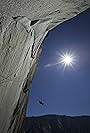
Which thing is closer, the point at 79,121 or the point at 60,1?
the point at 60,1

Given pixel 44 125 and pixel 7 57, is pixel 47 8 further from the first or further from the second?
pixel 44 125

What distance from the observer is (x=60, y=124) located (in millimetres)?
39719

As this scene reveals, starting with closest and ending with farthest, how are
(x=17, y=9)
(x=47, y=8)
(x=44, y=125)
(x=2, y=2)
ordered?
(x=2, y=2) → (x=17, y=9) → (x=47, y=8) → (x=44, y=125)

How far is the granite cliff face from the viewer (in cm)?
3757

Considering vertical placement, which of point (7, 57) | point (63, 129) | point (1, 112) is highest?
point (7, 57)

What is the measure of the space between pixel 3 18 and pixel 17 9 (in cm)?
14

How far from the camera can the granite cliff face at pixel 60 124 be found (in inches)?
1479

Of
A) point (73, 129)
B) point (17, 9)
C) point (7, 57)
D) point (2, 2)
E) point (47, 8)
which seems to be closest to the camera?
point (2, 2)

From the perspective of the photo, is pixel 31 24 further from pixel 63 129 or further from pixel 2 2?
pixel 63 129

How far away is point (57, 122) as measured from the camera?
40.2 metres

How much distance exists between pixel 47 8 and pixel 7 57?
510 mm

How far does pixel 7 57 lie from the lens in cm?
124

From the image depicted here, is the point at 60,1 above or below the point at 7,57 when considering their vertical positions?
above

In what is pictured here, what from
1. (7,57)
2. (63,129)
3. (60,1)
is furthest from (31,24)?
(63,129)
